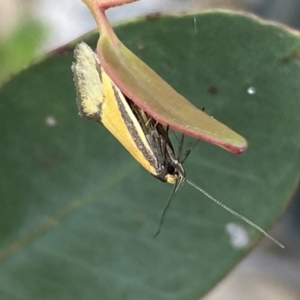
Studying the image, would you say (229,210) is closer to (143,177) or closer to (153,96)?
(143,177)

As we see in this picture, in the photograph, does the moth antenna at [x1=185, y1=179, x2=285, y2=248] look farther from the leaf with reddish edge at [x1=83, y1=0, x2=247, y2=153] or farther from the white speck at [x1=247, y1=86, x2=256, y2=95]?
the leaf with reddish edge at [x1=83, y1=0, x2=247, y2=153]

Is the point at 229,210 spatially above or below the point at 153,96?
below

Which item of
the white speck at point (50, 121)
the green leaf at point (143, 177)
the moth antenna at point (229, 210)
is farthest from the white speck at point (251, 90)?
the white speck at point (50, 121)

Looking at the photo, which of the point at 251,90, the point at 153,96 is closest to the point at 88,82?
the point at 153,96

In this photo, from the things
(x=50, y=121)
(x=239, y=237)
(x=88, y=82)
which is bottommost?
(x=239, y=237)

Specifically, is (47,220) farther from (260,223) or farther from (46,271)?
(260,223)

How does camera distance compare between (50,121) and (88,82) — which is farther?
(50,121)

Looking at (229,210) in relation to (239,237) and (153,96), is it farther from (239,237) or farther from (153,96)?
(153,96)
